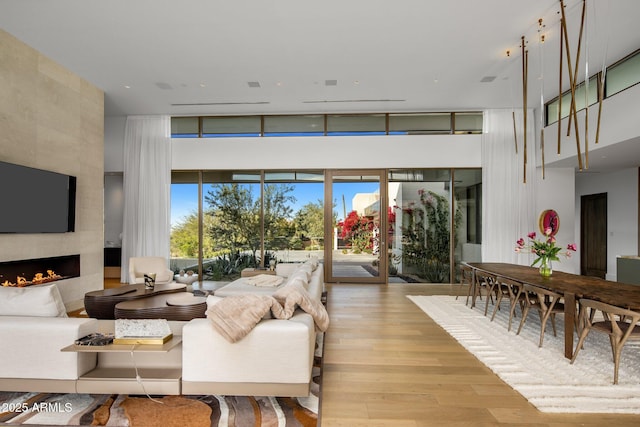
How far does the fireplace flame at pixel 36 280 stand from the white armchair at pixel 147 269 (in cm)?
101

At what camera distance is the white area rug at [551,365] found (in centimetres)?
258

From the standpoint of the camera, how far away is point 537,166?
745cm

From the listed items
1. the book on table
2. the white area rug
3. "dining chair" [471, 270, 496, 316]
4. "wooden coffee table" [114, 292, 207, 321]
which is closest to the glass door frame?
"dining chair" [471, 270, 496, 316]

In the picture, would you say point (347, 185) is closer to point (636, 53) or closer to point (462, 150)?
point (462, 150)

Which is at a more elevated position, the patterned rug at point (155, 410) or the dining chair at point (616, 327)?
the dining chair at point (616, 327)

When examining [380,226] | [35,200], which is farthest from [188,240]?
[380,226]

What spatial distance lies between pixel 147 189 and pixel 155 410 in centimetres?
617

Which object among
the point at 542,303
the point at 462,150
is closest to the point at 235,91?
the point at 462,150

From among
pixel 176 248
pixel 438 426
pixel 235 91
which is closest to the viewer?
pixel 438 426

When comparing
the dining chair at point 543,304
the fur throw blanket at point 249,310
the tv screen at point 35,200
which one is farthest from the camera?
the tv screen at point 35,200

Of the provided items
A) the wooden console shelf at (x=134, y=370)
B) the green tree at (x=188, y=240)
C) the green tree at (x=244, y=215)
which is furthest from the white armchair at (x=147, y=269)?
the wooden console shelf at (x=134, y=370)

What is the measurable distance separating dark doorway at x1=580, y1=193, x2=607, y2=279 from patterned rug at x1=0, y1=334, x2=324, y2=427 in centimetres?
899

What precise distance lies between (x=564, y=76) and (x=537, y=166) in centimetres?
195

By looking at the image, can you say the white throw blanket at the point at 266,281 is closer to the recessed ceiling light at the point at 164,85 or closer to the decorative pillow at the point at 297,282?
the decorative pillow at the point at 297,282
